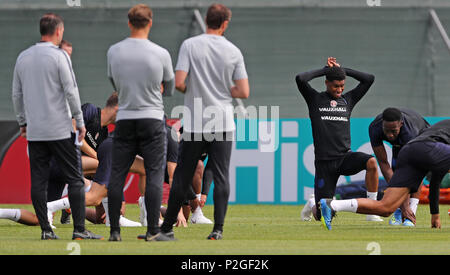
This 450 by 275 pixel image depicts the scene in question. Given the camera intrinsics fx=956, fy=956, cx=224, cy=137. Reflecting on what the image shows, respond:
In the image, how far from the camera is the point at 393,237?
9.72m

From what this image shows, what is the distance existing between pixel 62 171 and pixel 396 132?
4597 millimetres

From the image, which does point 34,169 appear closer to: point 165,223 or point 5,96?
point 165,223

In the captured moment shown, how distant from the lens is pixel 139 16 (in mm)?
8375

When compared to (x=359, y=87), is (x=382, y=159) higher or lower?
lower

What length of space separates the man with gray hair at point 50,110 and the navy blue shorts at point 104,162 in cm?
244

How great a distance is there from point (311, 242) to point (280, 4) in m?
11.8

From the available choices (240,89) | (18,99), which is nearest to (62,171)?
(18,99)

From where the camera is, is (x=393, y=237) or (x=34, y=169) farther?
(x=393, y=237)

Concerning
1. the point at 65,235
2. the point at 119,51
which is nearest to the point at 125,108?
the point at 119,51

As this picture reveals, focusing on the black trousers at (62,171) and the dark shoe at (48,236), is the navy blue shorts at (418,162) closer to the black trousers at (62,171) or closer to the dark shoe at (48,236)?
the black trousers at (62,171)

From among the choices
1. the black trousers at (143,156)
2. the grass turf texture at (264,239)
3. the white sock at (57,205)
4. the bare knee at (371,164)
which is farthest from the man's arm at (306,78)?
the black trousers at (143,156)

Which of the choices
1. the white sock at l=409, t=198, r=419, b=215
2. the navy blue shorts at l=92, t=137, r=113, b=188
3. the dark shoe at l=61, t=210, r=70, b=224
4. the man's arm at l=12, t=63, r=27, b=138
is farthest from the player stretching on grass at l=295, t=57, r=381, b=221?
the man's arm at l=12, t=63, r=27, b=138

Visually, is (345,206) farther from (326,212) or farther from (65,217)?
(65,217)
